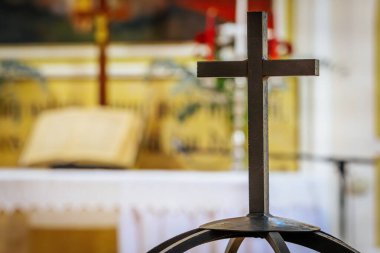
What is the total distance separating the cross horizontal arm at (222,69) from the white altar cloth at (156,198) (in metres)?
2.19

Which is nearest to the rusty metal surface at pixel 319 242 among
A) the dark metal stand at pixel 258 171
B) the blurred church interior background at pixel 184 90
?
the dark metal stand at pixel 258 171

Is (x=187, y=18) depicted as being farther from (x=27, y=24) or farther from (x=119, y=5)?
(x=27, y=24)

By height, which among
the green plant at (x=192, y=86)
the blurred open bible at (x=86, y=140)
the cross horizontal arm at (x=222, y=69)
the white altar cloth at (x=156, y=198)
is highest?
the cross horizontal arm at (x=222, y=69)

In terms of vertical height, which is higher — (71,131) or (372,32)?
(372,32)

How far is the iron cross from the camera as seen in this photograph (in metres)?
2.10

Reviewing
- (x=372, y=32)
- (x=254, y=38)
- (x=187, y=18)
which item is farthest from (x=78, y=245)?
(x=254, y=38)

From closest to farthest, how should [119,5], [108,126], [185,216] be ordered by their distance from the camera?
[185,216] → [108,126] → [119,5]

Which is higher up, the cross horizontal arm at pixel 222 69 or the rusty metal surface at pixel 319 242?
the cross horizontal arm at pixel 222 69

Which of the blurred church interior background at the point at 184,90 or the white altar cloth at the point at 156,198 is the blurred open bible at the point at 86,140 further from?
the white altar cloth at the point at 156,198

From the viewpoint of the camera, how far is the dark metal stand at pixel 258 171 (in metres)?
2.01

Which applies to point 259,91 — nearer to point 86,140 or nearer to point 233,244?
point 233,244

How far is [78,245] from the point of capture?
6.82 metres

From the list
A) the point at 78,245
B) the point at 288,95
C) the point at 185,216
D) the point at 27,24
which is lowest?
the point at 78,245

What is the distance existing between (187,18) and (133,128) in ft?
3.97
